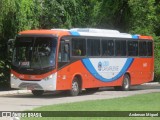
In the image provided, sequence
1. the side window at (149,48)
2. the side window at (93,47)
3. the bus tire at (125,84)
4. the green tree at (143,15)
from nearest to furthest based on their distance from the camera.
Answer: the side window at (93,47) → the bus tire at (125,84) → the side window at (149,48) → the green tree at (143,15)

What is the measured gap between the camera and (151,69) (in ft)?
101

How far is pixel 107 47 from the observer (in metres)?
26.1

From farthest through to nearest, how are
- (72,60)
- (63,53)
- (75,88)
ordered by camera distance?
1. (75,88)
2. (72,60)
3. (63,53)

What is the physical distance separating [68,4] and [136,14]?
829 centimetres

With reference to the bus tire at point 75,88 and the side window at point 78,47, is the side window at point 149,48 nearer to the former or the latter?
the side window at point 78,47

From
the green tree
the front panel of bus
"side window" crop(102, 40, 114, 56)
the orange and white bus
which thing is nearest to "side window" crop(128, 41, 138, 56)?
the orange and white bus

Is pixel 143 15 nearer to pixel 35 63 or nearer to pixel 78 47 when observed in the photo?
pixel 78 47

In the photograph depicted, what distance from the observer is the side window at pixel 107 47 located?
25.8 meters

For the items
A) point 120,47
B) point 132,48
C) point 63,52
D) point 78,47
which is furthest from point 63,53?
point 132,48

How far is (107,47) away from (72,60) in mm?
3620

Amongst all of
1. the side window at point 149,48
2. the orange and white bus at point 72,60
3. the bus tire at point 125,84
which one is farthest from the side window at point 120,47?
the side window at point 149,48

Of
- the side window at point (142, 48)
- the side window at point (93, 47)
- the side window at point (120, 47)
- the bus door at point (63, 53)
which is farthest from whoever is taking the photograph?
the side window at point (142, 48)

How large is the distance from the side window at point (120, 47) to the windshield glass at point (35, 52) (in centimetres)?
577

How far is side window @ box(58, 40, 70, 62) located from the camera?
22203mm
